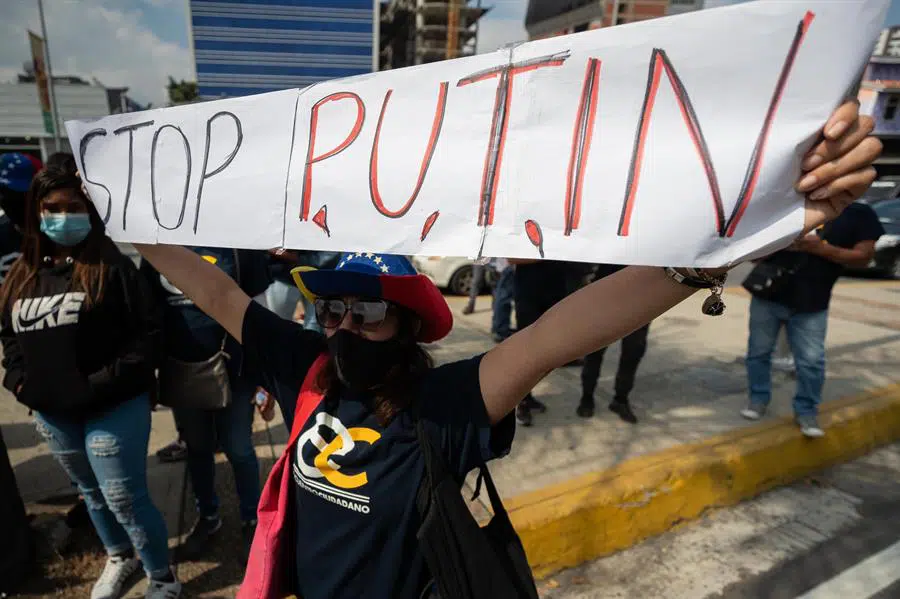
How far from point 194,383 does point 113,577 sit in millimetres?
973

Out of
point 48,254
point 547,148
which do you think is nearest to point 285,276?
point 48,254

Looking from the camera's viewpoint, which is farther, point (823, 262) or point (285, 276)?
point (285, 276)

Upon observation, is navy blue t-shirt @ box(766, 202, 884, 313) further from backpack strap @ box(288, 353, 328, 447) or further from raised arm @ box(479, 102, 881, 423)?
backpack strap @ box(288, 353, 328, 447)

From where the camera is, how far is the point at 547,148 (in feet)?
3.51

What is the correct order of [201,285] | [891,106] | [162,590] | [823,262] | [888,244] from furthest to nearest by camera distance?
[891,106] < [888,244] < [823,262] < [162,590] < [201,285]

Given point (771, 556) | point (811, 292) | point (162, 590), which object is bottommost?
point (771, 556)

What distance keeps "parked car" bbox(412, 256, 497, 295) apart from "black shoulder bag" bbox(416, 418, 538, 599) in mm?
6692

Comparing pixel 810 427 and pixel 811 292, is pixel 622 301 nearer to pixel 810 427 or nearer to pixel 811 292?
pixel 811 292

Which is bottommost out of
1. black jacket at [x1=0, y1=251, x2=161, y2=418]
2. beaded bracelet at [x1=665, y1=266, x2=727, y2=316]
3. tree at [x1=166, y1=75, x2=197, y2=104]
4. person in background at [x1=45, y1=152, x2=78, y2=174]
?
black jacket at [x1=0, y1=251, x2=161, y2=418]

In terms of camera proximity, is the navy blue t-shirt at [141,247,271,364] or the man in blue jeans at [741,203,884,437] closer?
the navy blue t-shirt at [141,247,271,364]

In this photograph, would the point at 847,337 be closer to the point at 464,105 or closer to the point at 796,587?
the point at 796,587

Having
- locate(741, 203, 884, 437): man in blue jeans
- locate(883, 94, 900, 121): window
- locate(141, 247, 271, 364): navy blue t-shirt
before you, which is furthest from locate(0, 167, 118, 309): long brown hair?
locate(883, 94, 900, 121): window

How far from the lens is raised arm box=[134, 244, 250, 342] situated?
1.67 m

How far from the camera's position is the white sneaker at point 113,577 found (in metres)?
2.29
